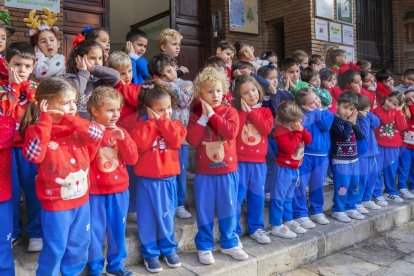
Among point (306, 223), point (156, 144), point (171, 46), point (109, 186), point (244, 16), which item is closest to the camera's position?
point (109, 186)

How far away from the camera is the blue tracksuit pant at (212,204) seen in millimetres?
2920

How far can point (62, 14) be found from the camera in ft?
18.9

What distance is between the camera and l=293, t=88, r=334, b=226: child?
373cm

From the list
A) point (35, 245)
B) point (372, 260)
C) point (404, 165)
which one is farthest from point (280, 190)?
point (404, 165)

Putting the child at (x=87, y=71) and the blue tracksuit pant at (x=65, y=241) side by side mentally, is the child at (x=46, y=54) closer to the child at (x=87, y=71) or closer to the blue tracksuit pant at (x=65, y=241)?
the child at (x=87, y=71)

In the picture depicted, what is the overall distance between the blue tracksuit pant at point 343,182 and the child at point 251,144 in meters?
1.11

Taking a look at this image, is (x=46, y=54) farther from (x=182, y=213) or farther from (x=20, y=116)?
(x=182, y=213)

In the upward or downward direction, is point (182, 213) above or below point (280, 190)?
below

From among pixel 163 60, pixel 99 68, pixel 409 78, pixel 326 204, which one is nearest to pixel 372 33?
pixel 409 78

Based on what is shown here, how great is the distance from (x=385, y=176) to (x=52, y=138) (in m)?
4.06

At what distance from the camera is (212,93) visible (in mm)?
2955

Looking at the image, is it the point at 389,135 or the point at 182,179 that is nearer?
the point at 182,179

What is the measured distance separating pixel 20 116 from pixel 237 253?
1.81 meters

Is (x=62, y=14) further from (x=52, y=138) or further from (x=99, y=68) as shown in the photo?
(x=52, y=138)
